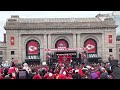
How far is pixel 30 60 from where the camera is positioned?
72.3m

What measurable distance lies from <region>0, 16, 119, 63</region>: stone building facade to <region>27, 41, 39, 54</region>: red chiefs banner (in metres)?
0.29

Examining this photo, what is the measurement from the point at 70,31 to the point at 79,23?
8.63ft

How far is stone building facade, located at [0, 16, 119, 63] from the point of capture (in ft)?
244

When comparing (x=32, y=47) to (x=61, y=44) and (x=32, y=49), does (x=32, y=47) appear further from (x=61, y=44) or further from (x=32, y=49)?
(x=61, y=44)

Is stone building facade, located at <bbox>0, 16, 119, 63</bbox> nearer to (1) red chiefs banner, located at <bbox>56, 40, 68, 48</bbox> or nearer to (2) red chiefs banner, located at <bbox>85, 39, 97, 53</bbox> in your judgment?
(2) red chiefs banner, located at <bbox>85, 39, 97, 53</bbox>

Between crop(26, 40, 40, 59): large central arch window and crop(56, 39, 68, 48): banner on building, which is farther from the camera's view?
crop(56, 39, 68, 48): banner on building

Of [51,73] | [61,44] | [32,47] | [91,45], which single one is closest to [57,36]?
[61,44]

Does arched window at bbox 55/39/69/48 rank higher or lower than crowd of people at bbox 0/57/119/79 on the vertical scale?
higher

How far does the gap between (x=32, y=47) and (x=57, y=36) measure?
572 centimetres

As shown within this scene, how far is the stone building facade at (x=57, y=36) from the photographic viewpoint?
244 feet

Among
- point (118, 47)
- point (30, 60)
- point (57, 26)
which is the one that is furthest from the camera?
point (118, 47)

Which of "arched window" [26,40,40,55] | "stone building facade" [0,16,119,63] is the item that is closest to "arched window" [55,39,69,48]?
"stone building facade" [0,16,119,63]
